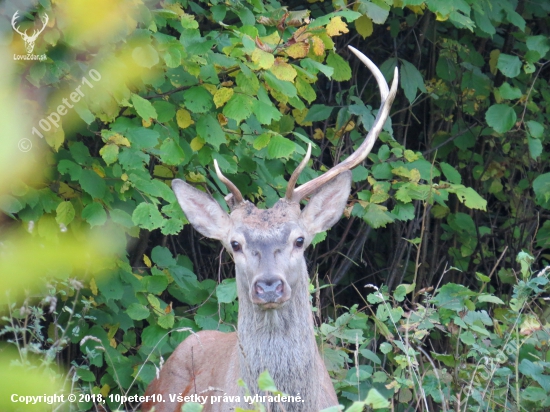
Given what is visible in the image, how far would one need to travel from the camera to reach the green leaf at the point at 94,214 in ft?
12.7

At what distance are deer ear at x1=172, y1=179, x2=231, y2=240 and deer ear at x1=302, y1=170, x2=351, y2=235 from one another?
43 cm

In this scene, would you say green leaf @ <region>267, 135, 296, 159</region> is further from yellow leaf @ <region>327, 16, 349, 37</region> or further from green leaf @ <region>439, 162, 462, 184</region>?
green leaf @ <region>439, 162, 462, 184</region>

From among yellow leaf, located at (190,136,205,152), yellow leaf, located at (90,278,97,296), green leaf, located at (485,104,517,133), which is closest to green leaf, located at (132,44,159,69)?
yellow leaf, located at (190,136,205,152)

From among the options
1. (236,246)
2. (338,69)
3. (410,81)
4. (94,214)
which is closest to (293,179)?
(236,246)

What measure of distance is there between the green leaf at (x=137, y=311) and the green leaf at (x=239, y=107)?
119 cm

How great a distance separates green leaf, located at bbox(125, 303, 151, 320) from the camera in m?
4.29

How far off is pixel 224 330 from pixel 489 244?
10.2 feet

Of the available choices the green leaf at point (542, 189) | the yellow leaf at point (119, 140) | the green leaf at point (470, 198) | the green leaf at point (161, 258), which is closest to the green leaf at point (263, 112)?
the yellow leaf at point (119, 140)

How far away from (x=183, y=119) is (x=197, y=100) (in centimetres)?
21

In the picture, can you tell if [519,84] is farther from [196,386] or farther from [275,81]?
[196,386]

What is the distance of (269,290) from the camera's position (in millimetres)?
3189

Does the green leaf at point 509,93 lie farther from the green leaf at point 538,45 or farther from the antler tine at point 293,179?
the antler tine at point 293,179

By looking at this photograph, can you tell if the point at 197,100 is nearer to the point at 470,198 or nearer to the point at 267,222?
the point at 267,222

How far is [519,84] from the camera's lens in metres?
6.18
